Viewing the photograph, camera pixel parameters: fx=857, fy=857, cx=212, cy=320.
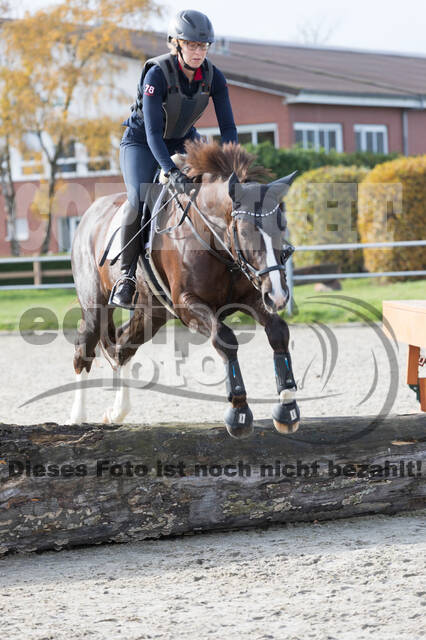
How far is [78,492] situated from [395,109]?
26.8 meters

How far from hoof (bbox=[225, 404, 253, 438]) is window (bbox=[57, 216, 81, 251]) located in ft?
82.9

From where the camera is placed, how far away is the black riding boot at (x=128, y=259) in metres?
→ 5.54

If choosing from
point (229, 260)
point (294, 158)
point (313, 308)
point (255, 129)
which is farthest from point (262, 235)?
point (255, 129)

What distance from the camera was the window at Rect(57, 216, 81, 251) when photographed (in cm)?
2902

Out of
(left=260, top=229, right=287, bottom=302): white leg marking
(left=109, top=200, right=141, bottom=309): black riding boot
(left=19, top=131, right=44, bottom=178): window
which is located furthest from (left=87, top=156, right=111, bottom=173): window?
(left=260, top=229, right=287, bottom=302): white leg marking

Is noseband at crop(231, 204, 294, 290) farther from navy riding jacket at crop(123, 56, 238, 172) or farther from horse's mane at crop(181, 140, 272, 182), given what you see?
navy riding jacket at crop(123, 56, 238, 172)

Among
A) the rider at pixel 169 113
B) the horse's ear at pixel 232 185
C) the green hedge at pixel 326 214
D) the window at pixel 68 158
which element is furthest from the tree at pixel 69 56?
the horse's ear at pixel 232 185

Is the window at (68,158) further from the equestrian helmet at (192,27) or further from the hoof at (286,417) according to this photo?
the hoof at (286,417)

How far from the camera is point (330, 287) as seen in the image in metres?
17.1

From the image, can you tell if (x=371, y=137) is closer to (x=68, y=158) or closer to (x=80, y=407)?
(x=68, y=158)

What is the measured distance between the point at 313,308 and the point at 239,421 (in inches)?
418

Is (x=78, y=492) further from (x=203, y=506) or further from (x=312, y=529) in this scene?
(x=312, y=529)

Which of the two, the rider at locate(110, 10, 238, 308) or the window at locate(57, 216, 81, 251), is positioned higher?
the window at locate(57, 216, 81, 251)

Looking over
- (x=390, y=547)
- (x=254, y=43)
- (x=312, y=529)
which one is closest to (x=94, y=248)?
(x=312, y=529)
